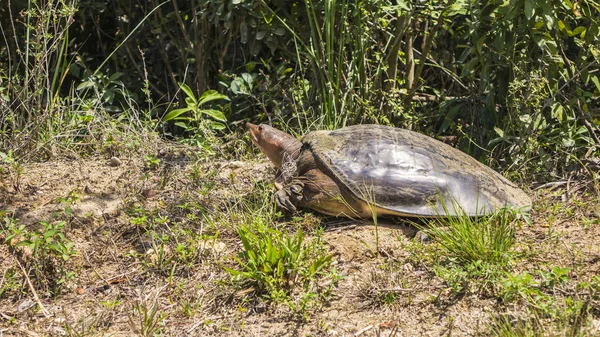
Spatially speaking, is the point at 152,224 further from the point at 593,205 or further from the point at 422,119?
the point at 593,205

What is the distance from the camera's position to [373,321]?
343 centimetres

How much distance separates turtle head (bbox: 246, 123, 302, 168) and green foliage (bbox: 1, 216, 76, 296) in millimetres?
1378

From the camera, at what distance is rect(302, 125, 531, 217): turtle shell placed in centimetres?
407

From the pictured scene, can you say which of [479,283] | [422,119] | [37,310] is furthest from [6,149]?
[479,283]

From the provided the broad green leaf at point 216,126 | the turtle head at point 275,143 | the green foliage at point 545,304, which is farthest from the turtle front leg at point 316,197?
the broad green leaf at point 216,126

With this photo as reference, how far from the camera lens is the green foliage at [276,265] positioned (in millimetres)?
3607

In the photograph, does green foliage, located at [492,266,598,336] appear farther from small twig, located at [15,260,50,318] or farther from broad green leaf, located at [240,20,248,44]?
broad green leaf, located at [240,20,248,44]

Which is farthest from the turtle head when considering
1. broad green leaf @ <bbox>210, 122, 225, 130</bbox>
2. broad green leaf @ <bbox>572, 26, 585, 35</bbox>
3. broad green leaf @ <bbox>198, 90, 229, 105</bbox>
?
broad green leaf @ <bbox>572, 26, 585, 35</bbox>

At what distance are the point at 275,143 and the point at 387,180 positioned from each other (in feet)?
2.87

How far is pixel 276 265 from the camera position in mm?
3633

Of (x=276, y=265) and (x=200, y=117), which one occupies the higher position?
(x=276, y=265)

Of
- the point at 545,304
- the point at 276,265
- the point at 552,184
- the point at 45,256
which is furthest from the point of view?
the point at 552,184

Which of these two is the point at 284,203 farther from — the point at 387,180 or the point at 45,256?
the point at 45,256

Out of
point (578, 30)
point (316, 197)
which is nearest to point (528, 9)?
point (578, 30)
